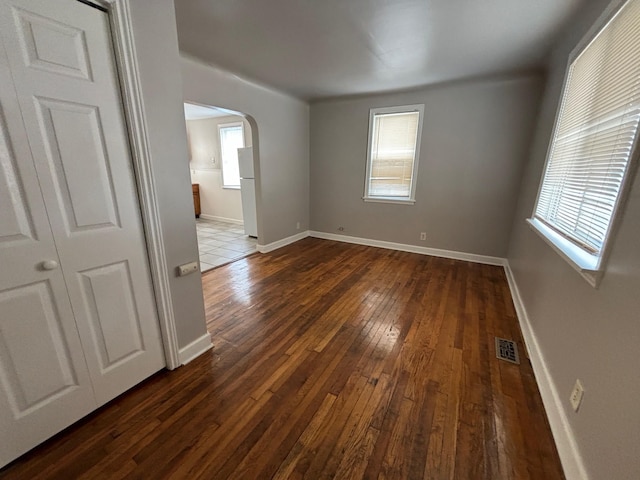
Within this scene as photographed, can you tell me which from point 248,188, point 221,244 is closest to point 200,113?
point 248,188

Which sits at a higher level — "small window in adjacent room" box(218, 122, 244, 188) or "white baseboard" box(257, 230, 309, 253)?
"small window in adjacent room" box(218, 122, 244, 188)

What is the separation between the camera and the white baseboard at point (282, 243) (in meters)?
4.23

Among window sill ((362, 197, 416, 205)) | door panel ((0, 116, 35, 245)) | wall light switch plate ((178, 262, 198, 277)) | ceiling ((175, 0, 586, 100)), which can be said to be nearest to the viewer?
door panel ((0, 116, 35, 245))

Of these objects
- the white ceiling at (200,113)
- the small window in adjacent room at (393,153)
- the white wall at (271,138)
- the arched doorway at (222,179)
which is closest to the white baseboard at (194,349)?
the white wall at (271,138)

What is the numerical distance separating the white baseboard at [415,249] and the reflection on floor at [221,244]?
139 centimetres

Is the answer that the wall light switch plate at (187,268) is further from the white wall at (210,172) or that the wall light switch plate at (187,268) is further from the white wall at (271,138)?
the white wall at (210,172)

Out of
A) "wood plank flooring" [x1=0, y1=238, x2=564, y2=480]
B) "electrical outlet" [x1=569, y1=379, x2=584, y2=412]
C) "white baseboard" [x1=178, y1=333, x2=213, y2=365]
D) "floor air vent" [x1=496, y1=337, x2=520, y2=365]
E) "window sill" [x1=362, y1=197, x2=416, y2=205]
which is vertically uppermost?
"window sill" [x1=362, y1=197, x2=416, y2=205]

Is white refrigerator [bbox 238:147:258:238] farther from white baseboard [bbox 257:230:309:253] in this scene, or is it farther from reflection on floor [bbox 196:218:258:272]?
white baseboard [bbox 257:230:309:253]

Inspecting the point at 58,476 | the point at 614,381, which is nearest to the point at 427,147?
the point at 614,381

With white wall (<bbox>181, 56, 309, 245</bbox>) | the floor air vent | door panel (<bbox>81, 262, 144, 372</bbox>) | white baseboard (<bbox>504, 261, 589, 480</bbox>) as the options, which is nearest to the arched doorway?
white wall (<bbox>181, 56, 309, 245</bbox>)

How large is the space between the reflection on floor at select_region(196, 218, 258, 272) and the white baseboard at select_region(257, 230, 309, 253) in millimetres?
193

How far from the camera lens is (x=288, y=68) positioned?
2.97m

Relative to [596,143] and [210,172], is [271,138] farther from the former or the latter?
[596,143]

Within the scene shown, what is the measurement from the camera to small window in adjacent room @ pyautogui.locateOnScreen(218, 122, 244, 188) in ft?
18.9
